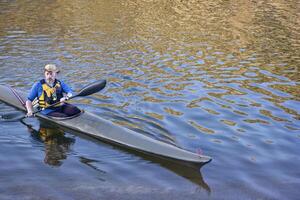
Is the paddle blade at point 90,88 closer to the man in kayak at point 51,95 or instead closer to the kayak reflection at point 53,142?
the man in kayak at point 51,95

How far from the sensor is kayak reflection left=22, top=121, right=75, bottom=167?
10077 mm

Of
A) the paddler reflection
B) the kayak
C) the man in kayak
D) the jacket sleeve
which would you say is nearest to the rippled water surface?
the paddler reflection

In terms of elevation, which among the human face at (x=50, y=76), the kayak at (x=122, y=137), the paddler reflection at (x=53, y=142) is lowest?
A: the paddler reflection at (x=53, y=142)

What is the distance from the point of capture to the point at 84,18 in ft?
97.0

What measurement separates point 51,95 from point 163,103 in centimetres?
393

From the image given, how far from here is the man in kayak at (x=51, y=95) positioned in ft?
37.5

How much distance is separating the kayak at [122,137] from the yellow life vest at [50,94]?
498mm

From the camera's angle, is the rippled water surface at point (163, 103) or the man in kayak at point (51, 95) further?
the man in kayak at point (51, 95)

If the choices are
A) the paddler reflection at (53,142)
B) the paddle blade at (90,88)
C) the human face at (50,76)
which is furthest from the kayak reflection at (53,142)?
the human face at (50,76)

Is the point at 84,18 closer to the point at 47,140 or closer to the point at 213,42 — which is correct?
the point at 213,42

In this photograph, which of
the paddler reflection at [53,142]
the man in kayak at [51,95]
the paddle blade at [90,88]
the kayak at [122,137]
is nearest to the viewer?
the kayak at [122,137]

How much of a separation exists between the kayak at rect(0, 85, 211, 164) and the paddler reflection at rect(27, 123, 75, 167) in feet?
1.01

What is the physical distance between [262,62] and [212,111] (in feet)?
23.5

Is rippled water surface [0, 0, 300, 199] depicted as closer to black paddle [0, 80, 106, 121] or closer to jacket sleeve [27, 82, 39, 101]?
black paddle [0, 80, 106, 121]
